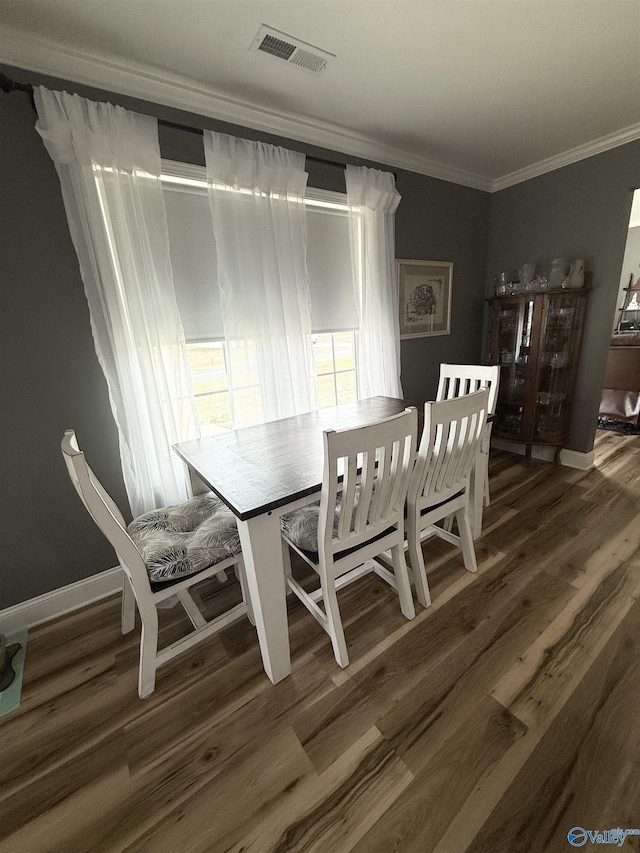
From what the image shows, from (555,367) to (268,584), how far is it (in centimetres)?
296

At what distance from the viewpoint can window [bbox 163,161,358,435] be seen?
179 centimetres

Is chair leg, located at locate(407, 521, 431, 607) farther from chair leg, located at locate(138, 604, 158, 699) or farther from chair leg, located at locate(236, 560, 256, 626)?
chair leg, located at locate(138, 604, 158, 699)

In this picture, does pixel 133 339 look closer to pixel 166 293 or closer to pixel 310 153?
pixel 166 293

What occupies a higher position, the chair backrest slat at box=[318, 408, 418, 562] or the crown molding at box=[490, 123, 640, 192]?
the crown molding at box=[490, 123, 640, 192]

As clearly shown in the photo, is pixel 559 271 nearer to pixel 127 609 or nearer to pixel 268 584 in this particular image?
pixel 268 584

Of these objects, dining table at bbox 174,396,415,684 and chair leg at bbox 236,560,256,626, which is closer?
dining table at bbox 174,396,415,684

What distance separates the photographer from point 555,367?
2875 millimetres

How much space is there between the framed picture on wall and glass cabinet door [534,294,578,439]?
A: 0.81 m

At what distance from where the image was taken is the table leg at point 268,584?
3.84ft

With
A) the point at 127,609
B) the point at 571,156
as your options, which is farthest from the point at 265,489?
the point at 571,156

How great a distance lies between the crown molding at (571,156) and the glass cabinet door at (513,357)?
3.45ft

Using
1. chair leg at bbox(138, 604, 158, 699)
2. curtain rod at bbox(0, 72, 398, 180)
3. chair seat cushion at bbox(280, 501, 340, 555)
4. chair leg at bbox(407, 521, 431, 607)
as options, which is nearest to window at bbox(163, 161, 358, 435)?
curtain rod at bbox(0, 72, 398, 180)

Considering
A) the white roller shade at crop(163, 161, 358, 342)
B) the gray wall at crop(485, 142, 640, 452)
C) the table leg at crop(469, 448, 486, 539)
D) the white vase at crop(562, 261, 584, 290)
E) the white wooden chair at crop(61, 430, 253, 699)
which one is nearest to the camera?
the white wooden chair at crop(61, 430, 253, 699)

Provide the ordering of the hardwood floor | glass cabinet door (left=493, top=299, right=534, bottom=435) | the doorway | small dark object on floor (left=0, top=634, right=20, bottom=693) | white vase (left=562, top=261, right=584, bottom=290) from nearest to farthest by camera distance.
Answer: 1. the hardwood floor
2. small dark object on floor (left=0, top=634, right=20, bottom=693)
3. white vase (left=562, top=261, right=584, bottom=290)
4. glass cabinet door (left=493, top=299, right=534, bottom=435)
5. the doorway
